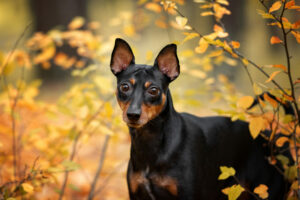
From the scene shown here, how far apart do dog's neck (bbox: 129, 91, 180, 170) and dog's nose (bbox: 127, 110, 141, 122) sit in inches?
13.6

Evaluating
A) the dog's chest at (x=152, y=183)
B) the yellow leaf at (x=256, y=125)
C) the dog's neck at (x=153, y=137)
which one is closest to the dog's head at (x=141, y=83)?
the dog's neck at (x=153, y=137)

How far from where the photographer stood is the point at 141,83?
2.76 meters

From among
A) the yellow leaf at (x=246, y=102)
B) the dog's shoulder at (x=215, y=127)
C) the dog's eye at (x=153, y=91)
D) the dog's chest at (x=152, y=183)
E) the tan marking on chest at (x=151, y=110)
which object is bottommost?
the dog's chest at (x=152, y=183)

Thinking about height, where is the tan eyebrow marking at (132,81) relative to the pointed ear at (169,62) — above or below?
below

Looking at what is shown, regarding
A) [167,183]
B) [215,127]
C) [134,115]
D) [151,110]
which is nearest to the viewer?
[134,115]

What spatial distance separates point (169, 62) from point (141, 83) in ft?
1.02

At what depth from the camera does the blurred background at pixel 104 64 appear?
4.20 meters

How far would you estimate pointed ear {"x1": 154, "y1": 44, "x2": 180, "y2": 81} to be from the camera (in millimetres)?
2844

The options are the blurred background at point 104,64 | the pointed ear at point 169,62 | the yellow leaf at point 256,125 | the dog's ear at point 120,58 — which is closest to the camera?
the yellow leaf at point 256,125

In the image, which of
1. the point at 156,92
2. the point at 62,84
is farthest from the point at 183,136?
the point at 62,84

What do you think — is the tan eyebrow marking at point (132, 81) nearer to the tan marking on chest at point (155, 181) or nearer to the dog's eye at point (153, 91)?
the dog's eye at point (153, 91)

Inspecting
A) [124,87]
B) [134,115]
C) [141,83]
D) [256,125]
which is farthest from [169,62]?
[256,125]

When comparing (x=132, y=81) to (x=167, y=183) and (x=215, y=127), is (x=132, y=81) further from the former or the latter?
(x=215, y=127)

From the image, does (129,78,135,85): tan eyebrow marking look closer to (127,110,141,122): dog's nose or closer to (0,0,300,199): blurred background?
(127,110,141,122): dog's nose
